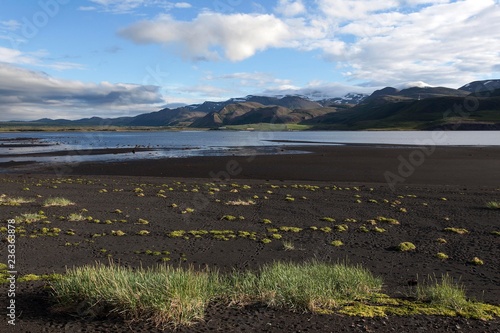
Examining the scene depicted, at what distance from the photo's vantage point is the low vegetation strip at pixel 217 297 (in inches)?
293

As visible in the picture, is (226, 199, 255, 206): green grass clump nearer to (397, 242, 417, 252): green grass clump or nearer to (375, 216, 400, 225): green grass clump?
(375, 216, 400, 225): green grass clump

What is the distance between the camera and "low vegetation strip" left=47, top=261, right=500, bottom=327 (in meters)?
7.45

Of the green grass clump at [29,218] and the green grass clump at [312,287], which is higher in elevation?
the green grass clump at [312,287]

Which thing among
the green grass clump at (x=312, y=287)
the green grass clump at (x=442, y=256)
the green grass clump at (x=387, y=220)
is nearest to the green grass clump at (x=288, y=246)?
the green grass clump at (x=312, y=287)

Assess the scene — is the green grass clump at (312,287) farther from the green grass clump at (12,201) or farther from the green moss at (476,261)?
the green grass clump at (12,201)

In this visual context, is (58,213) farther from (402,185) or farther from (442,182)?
(442,182)

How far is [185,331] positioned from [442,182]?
33.2 meters

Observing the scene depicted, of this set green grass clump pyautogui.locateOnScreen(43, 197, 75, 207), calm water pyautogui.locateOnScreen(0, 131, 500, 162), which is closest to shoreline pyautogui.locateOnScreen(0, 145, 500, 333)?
green grass clump pyautogui.locateOnScreen(43, 197, 75, 207)

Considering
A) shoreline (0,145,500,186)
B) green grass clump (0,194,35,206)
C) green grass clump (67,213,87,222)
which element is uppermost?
green grass clump (0,194,35,206)

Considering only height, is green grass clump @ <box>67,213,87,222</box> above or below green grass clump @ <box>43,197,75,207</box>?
below

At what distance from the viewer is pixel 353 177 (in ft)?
127

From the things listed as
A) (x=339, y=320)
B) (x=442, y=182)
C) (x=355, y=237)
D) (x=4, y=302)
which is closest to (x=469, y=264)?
(x=355, y=237)

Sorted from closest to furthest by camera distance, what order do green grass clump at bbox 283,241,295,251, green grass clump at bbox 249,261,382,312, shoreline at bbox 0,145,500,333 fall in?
shoreline at bbox 0,145,500,333 → green grass clump at bbox 249,261,382,312 → green grass clump at bbox 283,241,295,251

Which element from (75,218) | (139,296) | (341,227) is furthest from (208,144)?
(139,296)
